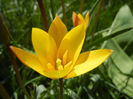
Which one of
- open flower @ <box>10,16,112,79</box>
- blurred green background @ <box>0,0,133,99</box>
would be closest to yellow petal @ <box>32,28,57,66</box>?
open flower @ <box>10,16,112,79</box>

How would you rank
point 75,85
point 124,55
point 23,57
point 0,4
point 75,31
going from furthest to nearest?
point 0,4, point 124,55, point 75,85, point 75,31, point 23,57

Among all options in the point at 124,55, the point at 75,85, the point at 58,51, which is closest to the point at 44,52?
the point at 58,51

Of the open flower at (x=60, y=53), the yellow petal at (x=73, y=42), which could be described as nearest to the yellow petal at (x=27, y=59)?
the open flower at (x=60, y=53)

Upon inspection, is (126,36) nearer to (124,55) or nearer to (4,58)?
Result: (124,55)

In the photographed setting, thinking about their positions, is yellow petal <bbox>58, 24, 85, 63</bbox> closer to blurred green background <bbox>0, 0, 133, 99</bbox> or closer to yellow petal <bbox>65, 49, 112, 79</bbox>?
yellow petal <bbox>65, 49, 112, 79</bbox>

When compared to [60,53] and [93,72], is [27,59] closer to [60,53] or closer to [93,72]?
[60,53]

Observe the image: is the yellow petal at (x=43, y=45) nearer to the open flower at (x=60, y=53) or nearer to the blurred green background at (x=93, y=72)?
the open flower at (x=60, y=53)
